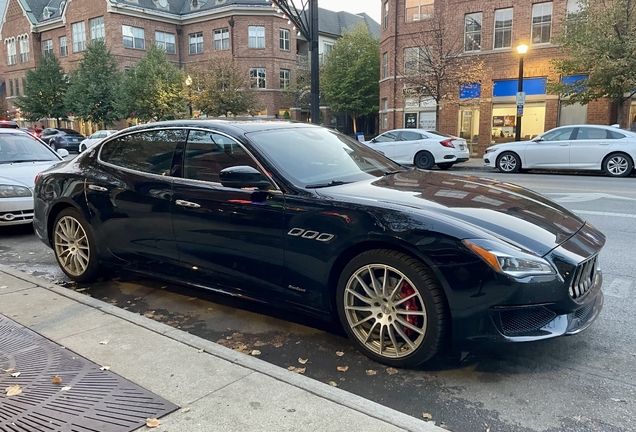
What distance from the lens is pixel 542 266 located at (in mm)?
3094

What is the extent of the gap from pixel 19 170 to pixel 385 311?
694 centimetres

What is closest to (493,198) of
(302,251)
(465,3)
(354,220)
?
(354,220)

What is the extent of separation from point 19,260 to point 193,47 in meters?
41.2

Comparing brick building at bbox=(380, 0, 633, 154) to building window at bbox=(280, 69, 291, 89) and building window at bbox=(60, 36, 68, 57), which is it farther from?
building window at bbox=(60, 36, 68, 57)

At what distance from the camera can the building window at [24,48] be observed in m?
51.1

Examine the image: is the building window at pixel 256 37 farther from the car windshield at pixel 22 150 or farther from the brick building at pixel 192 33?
the car windshield at pixel 22 150

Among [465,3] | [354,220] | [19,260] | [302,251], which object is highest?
[465,3]

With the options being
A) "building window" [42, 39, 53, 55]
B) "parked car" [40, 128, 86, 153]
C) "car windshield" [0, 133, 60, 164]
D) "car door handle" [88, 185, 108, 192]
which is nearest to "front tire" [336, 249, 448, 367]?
"car door handle" [88, 185, 108, 192]

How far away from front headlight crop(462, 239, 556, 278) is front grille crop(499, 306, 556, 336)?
0.78ft

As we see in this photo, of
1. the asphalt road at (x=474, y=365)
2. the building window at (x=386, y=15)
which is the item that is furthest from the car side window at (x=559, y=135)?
the building window at (x=386, y=15)

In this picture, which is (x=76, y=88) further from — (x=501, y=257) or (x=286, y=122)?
(x=501, y=257)

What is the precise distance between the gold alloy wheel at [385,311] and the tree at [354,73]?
37126 mm

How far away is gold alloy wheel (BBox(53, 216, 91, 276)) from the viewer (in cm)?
536

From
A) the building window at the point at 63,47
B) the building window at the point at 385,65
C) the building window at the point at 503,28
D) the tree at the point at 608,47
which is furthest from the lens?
the building window at the point at 63,47
